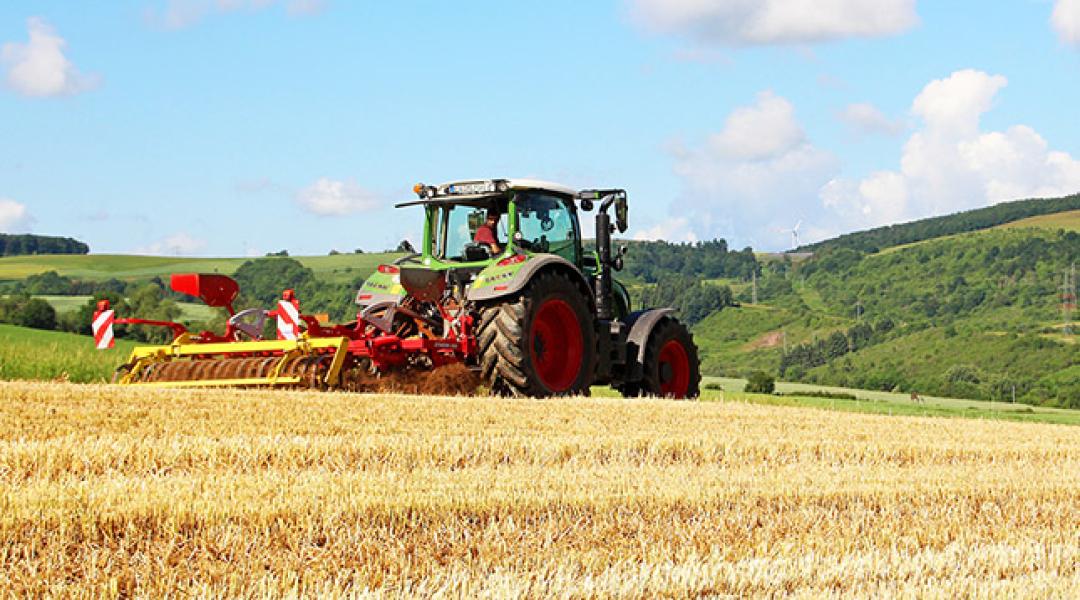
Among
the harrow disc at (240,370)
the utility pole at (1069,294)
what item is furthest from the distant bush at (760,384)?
the utility pole at (1069,294)

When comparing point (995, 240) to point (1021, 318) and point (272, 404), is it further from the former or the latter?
point (272, 404)

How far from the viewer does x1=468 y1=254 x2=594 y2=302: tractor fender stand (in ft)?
39.8

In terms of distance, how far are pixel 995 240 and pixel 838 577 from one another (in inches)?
5206

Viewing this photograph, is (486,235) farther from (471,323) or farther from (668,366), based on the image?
(668,366)

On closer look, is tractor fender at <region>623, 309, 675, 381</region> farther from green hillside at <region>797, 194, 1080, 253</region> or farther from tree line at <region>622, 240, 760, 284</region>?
green hillside at <region>797, 194, 1080, 253</region>

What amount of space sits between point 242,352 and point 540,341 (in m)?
3.09

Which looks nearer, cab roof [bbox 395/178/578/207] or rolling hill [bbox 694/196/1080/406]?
cab roof [bbox 395/178/578/207]

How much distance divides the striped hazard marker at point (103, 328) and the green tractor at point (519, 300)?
2832 mm

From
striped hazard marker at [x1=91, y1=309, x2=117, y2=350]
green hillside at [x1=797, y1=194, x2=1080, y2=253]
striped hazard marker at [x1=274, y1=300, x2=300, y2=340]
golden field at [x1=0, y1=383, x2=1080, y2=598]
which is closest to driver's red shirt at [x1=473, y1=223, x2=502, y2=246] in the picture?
striped hazard marker at [x1=274, y1=300, x2=300, y2=340]

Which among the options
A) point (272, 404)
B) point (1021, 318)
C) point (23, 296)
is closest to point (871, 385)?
point (1021, 318)

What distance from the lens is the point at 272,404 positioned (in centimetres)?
920

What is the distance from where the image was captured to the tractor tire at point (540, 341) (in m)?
12.1

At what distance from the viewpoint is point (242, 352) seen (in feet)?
41.5

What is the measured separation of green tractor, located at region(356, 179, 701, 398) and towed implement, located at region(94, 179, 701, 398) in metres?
0.01
